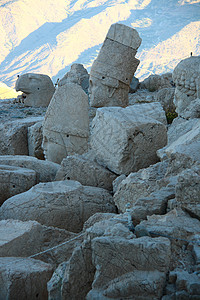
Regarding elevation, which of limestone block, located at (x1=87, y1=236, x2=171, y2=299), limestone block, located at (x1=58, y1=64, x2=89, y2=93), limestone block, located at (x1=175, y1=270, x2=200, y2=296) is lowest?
limestone block, located at (x1=58, y1=64, x2=89, y2=93)

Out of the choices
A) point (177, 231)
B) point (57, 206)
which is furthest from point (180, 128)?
point (177, 231)

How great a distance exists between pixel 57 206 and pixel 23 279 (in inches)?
56.8

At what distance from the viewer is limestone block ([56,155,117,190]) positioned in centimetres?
475

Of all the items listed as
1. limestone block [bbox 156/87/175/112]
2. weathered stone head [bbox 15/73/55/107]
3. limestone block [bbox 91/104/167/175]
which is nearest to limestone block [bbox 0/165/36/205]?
limestone block [bbox 91/104/167/175]

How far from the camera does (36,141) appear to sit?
22.5 ft

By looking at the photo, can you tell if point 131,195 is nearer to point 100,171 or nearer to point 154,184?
point 154,184

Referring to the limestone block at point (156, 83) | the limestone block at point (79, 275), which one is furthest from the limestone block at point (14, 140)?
the limestone block at point (156, 83)

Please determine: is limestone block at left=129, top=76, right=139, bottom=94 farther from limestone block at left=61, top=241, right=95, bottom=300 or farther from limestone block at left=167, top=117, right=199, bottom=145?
limestone block at left=61, top=241, right=95, bottom=300

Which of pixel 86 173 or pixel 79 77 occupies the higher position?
pixel 86 173

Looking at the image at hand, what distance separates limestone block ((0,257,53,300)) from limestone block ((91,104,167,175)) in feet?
7.06

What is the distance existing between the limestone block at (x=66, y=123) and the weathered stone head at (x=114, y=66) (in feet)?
11.1

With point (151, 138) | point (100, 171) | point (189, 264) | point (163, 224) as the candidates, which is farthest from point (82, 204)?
point (189, 264)

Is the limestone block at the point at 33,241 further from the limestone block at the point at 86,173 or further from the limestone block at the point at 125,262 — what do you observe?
the limestone block at the point at 86,173

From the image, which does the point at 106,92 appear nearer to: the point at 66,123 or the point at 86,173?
the point at 66,123
